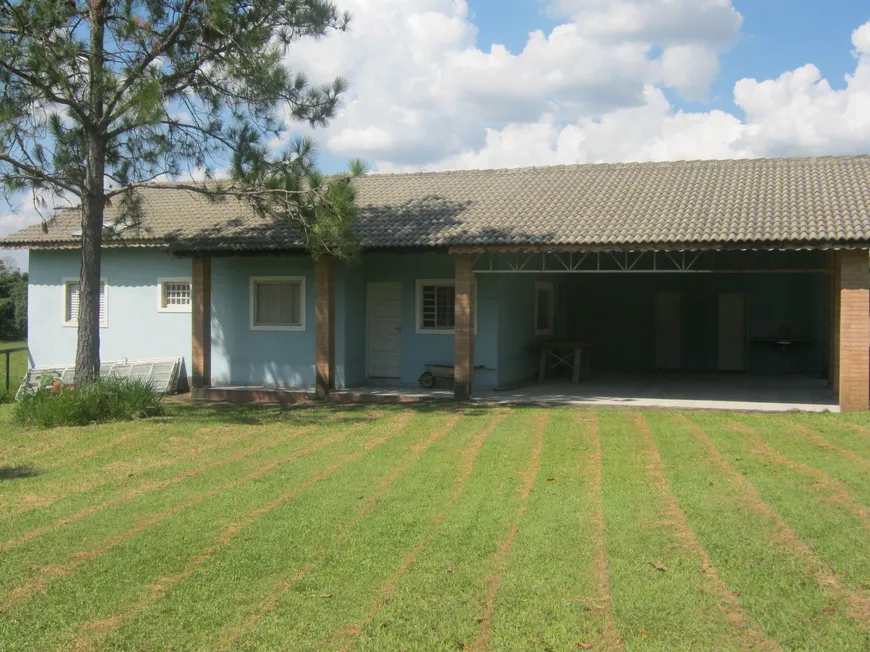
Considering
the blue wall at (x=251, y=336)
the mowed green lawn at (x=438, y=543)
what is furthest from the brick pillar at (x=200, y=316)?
the mowed green lawn at (x=438, y=543)

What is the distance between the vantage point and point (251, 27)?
13086 millimetres

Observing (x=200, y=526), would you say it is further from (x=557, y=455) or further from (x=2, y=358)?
(x=2, y=358)

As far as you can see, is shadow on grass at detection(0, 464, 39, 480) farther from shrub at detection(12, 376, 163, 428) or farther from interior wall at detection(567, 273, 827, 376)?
interior wall at detection(567, 273, 827, 376)

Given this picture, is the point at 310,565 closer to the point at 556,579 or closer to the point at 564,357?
the point at 556,579

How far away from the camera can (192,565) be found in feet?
18.9

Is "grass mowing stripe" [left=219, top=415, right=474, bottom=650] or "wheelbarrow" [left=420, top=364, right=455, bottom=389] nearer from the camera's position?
"grass mowing stripe" [left=219, top=415, right=474, bottom=650]

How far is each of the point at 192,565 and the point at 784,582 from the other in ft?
12.7

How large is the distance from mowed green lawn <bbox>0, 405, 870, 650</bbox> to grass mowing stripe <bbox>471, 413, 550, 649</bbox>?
0.07 ft

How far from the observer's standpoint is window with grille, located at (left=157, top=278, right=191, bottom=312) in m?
17.5

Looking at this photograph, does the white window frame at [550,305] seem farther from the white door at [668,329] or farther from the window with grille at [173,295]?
the window with grille at [173,295]

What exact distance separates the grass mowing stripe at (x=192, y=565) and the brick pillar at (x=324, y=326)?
556 cm

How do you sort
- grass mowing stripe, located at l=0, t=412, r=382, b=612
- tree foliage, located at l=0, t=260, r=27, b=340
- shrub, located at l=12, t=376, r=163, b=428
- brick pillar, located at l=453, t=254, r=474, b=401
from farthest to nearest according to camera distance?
tree foliage, located at l=0, t=260, r=27, b=340 → brick pillar, located at l=453, t=254, r=474, b=401 → shrub, located at l=12, t=376, r=163, b=428 → grass mowing stripe, located at l=0, t=412, r=382, b=612

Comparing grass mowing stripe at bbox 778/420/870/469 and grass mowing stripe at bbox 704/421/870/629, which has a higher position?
grass mowing stripe at bbox 778/420/870/469

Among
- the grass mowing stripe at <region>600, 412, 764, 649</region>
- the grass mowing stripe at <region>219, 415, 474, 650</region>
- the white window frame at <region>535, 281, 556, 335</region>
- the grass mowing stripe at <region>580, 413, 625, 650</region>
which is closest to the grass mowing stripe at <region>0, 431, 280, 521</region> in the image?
the grass mowing stripe at <region>219, 415, 474, 650</region>
